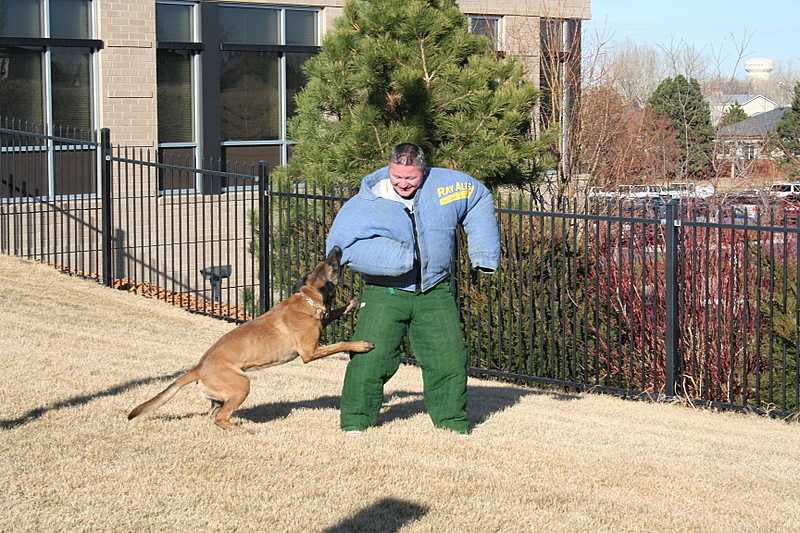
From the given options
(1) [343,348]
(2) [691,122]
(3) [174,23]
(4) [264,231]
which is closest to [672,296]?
(1) [343,348]

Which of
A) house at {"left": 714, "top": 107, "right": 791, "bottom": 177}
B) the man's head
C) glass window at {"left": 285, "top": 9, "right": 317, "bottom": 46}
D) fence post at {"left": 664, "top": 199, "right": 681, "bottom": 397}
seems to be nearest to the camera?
the man's head

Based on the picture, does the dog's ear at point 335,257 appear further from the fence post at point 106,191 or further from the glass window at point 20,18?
the glass window at point 20,18

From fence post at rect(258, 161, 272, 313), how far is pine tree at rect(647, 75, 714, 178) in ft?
48.8

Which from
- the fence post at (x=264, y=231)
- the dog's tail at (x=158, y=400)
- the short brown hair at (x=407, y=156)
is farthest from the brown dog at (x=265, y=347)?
the fence post at (x=264, y=231)

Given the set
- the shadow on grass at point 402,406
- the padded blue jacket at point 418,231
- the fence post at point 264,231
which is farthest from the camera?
the fence post at point 264,231

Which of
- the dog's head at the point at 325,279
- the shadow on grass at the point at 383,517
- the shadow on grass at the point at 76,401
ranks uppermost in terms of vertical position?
the dog's head at the point at 325,279

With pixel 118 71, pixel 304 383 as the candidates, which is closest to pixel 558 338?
pixel 304 383

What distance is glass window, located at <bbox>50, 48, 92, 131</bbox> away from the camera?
16641mm

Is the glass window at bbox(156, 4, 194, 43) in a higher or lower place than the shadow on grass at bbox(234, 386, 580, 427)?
higher

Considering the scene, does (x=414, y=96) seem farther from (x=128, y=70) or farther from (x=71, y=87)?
(x=71, y=87)

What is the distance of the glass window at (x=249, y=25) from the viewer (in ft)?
60.2

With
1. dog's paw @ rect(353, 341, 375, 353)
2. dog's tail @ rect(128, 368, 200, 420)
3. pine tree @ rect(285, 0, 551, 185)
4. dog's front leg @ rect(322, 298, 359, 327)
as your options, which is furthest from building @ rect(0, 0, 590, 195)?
dog's tail @ rect(128, 368, 200, 420)

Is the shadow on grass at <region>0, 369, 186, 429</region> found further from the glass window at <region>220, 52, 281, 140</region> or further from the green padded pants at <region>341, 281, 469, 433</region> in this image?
the glass window at <region>220, 52, 281, 140</region>

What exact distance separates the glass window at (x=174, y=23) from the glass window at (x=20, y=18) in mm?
1868
